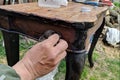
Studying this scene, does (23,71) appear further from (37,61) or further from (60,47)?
(60,47)

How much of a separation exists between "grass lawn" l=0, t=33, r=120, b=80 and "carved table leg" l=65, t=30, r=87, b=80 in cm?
98

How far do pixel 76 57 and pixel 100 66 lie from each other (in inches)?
58.3

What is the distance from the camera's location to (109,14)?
4578 mm

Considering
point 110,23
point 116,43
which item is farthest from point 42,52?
point 110,23

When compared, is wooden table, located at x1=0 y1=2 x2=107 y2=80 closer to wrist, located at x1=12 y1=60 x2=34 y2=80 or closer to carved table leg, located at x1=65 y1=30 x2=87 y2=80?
carved table leg, located at x1=65 y1=30 x2=87 y2=80

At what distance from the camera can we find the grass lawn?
2342 mm

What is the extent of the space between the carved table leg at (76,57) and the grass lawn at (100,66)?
3.22 ft

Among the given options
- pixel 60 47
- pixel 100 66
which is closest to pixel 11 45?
pixel 60 47

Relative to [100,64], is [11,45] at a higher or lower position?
higher

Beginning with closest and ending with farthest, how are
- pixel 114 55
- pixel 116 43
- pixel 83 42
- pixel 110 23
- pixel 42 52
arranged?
pixel 42 52 < pixel 83 42 < pixel 114 55 < pixel 116 43 < pixel 110 23

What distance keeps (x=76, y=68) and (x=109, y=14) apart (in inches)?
139

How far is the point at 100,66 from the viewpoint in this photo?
2.62 meters

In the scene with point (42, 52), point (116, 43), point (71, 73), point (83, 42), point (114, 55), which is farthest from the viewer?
point (116, 43)

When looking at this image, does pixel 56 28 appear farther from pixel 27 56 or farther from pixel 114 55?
pixel 114 55
